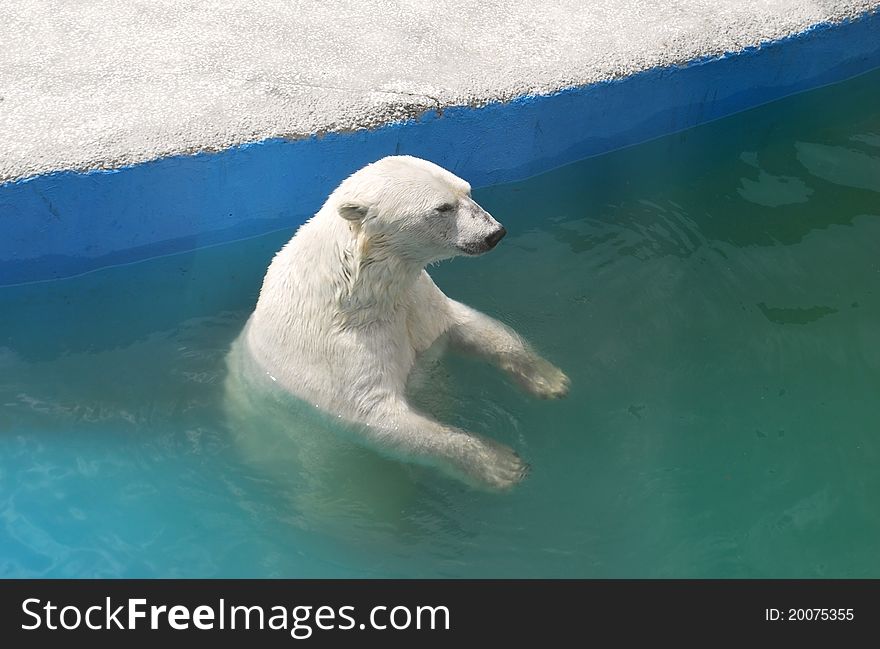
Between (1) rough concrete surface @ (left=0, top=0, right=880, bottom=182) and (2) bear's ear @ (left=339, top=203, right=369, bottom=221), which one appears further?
(1) rough concrete surface @ (left=0, top=0, right=880, bottom=182)

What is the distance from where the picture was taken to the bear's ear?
Result: 3350 millimetres

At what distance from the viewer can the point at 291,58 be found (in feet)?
16.7

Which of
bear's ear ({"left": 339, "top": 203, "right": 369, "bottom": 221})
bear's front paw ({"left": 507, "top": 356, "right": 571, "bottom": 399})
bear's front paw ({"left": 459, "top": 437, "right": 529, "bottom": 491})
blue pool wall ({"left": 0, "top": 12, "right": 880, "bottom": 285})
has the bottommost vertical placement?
bear's front paw ({"left": 459, "top": 437, "right": 529, "bottom": 491})

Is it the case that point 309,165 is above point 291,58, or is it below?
below

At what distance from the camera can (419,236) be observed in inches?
136

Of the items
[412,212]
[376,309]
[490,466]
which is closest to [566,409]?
[490,466]

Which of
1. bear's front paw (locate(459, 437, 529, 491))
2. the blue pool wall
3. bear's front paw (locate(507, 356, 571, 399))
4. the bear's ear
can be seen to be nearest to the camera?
the bear's ear

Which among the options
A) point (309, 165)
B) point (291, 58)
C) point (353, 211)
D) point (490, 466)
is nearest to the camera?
point (353, 211)

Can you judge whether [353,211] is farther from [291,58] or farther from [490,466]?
[291,58]

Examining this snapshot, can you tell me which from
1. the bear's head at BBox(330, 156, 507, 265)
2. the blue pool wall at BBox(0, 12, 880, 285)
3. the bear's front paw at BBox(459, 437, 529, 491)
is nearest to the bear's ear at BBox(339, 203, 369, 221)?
the bear's head at BBox(330, 156, 507, 265)

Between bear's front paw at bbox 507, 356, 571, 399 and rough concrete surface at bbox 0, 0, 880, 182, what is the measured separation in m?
1.39

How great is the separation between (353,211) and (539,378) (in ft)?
3.60

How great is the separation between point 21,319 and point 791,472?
3.22 meters

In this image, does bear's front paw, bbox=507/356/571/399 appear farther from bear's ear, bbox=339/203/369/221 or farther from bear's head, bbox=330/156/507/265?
bear's ear, bbox=339/203/369/221
